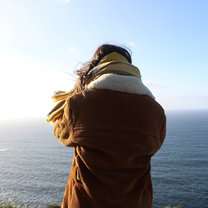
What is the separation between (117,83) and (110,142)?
16.0 inches

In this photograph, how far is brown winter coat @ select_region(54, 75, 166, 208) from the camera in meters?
1.37

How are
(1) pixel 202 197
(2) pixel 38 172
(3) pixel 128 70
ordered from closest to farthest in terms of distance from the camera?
(3) pixel 128 70 < (1) pixel 202 197 < (2) pixel 38 172

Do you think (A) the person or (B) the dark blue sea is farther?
(B) the dark blue sea

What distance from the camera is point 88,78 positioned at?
5.16 ft

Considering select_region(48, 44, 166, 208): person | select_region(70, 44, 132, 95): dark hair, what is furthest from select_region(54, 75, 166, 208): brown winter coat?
select_region(70, 44, 132, 95): dark hair

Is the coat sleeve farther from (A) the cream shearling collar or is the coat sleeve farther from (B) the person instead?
(A) the cream shearling collar

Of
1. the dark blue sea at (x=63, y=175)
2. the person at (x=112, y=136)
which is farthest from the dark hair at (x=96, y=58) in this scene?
the dark blue sea at (x=63, y=175)

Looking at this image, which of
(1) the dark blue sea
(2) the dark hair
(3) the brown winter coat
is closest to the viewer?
(3) the brown winter coat

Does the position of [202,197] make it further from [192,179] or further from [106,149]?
[106,149]

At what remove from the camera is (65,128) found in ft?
5.02

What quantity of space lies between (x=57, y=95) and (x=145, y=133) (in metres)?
0.83

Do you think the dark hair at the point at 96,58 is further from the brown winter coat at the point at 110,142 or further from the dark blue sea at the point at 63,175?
the dark blue sea at the point at 63,175

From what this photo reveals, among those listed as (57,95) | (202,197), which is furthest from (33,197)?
(57,95)

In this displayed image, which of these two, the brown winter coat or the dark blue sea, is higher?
the brown winter coat
